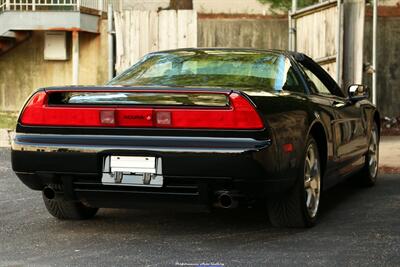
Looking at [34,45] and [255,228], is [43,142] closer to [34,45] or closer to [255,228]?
[255,228]

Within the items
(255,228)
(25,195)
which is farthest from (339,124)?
(25,195)

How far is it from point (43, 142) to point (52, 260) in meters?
0.83

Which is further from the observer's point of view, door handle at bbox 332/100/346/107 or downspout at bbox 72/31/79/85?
downspout at bbox 72/31/79/85

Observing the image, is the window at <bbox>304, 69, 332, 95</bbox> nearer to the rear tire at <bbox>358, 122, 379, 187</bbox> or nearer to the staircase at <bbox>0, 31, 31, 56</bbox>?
the rear tire at <bbox>358, 122, 379, 187</bbox>

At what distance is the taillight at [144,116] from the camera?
16.0 feet

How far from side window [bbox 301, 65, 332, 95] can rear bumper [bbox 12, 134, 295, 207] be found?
4.45 ft

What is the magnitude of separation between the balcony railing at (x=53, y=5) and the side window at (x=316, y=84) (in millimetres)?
9911

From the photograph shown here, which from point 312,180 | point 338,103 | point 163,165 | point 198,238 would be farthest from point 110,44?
point 163,165

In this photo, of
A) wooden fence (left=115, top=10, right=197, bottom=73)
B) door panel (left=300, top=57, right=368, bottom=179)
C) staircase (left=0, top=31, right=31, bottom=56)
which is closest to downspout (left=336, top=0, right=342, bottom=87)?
wooden fence (left=115, top=10, right=197, bottom=73)

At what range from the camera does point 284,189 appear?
5133 mm

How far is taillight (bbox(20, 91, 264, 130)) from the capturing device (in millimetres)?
4863

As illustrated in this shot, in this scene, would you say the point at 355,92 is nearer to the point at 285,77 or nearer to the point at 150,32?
the point at 285,77

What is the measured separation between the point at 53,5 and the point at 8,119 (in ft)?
8.55

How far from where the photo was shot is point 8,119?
16.5 meters
